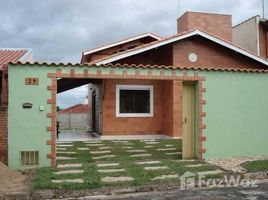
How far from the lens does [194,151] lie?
39.2 feet

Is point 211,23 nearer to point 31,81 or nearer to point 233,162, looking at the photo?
point 233,162

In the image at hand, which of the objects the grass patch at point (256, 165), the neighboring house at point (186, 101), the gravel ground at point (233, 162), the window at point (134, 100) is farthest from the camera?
the window at point (134, 100)

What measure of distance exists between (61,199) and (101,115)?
11.1 m

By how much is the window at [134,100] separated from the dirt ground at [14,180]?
892cm

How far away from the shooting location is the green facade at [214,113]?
1024 cm

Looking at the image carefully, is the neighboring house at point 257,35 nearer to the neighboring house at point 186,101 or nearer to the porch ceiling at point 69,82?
the neighboring house at point 186,101

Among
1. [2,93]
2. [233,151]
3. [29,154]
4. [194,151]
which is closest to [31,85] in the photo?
[2,93]

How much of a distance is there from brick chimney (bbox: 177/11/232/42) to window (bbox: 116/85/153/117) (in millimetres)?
6097

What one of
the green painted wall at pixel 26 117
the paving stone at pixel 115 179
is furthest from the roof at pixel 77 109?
the paving stone at pixel 115 179

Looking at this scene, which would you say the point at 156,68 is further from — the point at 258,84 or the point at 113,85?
the point at 113,85

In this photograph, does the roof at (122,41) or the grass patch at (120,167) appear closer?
the grass patch at (120,167)

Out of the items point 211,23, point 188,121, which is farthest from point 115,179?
point 211,23

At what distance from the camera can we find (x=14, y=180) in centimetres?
900

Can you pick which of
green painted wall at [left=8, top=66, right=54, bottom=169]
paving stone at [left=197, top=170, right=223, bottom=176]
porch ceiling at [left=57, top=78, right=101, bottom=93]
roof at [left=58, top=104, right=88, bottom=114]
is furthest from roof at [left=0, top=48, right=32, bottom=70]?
roof at [left=58, top=104, right=88, bottom=114]
